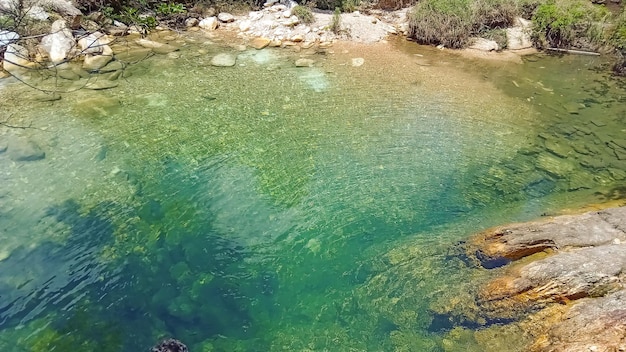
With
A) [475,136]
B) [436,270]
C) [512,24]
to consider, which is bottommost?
[436,270]

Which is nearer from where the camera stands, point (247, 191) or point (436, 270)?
point (436, 270)

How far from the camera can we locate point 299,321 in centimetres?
505

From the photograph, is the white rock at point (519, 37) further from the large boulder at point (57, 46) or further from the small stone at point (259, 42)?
the large boulder at point (57, 46)

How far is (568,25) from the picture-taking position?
486 inches

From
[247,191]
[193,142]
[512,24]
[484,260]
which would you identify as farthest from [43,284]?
[512,24]

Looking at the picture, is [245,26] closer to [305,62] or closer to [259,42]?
[259,42]

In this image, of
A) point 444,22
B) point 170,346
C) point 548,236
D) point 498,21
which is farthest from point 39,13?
point 498,21

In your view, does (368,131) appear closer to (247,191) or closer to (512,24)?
(247,191)

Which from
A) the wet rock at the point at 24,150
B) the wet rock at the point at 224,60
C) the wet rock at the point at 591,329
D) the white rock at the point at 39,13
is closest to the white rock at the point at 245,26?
the wet rock at the point at 224,60

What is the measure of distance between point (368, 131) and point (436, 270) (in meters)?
3.67

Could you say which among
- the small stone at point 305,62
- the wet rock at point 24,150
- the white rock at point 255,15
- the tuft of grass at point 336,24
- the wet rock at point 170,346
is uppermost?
the tuft of grass at point 336,24

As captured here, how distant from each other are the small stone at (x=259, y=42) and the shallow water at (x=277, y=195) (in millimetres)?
1199

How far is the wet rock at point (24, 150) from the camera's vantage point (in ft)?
23.9

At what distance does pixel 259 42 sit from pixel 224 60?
5.15ft
